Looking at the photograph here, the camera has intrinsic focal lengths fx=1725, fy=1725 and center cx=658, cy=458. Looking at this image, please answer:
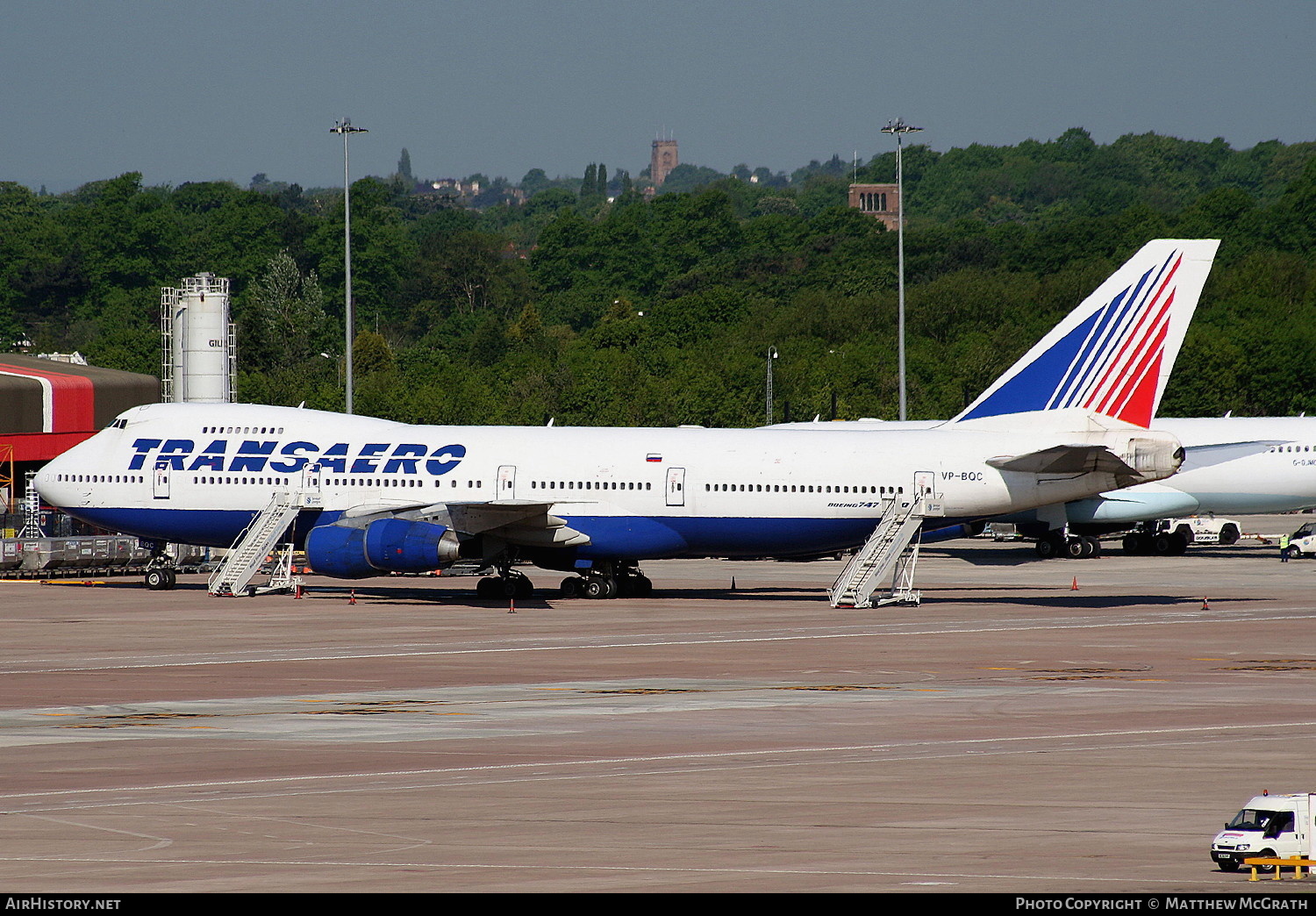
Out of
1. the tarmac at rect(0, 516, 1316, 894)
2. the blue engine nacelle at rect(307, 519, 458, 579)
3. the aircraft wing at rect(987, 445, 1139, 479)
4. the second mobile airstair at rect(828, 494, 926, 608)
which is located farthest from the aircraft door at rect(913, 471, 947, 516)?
the blue engine nacelle at rect(307, 519, 458, 579)

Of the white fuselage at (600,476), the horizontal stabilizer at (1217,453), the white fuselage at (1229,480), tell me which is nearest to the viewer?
the white fuselage at (600,476)

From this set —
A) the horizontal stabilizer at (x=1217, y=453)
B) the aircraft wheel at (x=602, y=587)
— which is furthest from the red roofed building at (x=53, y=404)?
the horizontal stabilizer at (x=1217, y=453)

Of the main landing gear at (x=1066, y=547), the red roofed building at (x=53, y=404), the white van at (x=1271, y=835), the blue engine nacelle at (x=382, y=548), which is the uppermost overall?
the red roofed building at (x=53, y=404)

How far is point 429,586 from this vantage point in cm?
5284

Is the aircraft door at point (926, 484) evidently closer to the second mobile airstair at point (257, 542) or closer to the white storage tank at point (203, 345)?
the second mobile airstair at point (257, 542)

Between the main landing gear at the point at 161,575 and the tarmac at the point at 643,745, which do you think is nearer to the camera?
the tarmac at the point at 643,745

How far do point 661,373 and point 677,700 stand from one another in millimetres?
98286

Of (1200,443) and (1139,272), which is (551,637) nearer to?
(1139,272)

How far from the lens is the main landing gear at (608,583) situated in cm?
4753

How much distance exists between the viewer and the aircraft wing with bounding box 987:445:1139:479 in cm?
4284

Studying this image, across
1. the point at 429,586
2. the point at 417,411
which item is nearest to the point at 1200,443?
the point at 429,586

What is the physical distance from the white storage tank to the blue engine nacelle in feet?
102

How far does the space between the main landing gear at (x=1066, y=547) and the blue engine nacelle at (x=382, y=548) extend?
28082mm

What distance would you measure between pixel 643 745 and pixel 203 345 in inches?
2183
